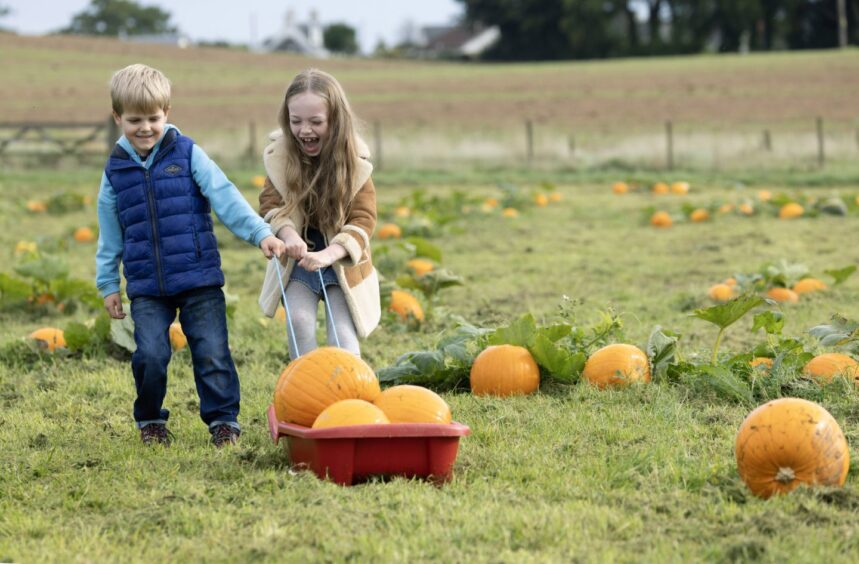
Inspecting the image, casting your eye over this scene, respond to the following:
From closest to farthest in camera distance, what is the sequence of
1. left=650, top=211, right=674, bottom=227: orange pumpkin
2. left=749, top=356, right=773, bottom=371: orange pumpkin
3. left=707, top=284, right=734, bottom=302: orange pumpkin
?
left=749, top=356, right=773, bottom=371: orange pumpkin → left=707, top=284, right=734, bottom=302: orange pumpkin → left=650, top=211, right=674, bottom=227: orange pumpkin

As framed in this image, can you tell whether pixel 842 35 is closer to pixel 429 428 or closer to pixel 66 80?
pixel 66 80

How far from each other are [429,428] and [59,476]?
1.44 metres

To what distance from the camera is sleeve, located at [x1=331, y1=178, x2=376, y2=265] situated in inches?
195

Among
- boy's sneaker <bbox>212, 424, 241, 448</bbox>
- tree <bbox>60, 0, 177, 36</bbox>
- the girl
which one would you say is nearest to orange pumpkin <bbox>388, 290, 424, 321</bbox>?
the girl

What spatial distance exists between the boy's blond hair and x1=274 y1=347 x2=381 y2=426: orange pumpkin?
3.94ft

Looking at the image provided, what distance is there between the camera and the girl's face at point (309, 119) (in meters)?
4.94

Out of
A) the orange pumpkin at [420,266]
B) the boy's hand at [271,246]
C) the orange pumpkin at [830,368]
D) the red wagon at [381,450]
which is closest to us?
the red wagon at [381,450]

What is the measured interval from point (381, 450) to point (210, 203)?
1.42 meters

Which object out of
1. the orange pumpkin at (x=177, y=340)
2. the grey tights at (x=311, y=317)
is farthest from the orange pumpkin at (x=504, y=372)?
the orange pumpkin at (x=177, y=340)

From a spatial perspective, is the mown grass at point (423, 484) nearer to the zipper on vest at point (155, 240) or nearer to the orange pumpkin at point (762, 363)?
the orange pumpkin at point (762, 363)

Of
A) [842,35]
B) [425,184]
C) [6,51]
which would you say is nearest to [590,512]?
[425,184]

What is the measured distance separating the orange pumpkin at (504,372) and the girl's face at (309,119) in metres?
1.31

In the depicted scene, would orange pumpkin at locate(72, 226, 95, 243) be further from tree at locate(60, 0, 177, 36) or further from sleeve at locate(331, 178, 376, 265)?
tree at locate(60, 0, 177, 36)

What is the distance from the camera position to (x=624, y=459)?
14.0 feet
